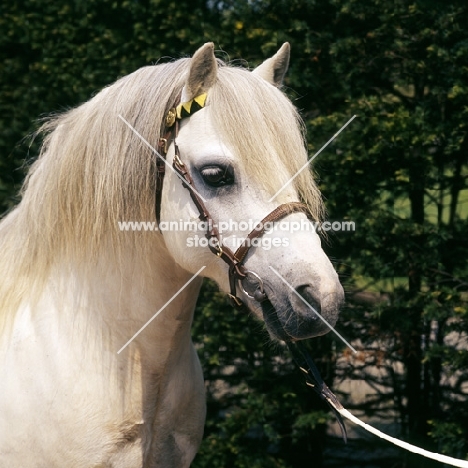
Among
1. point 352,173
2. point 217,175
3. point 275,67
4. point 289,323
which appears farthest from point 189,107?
point 352,173

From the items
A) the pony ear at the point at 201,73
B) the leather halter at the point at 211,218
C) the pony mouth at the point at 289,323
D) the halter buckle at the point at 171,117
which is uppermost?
the pony ear at the point at 201,73

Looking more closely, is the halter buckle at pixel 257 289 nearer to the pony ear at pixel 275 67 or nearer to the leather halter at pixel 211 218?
the leather halter at pixel 211 218

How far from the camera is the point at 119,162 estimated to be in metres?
2.23

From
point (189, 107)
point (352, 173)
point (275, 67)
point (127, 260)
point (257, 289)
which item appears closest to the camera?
point (257, 289)

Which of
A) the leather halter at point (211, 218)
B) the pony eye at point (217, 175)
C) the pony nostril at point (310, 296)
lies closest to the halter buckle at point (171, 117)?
the leather halter at point (211, 218)

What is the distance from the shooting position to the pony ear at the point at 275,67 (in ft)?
8.00

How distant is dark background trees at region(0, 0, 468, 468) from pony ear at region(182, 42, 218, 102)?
1.76 meters

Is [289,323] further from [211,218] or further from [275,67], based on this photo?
[275,67]

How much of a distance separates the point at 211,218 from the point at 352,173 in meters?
2.08

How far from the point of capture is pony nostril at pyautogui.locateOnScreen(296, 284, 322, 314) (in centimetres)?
192

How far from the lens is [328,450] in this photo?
194 inches

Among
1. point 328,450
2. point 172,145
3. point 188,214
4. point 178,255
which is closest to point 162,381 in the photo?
point 178,255

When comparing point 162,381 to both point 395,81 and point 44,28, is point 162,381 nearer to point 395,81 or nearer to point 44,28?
point 395,81

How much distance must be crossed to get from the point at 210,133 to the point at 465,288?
2.28 metres
